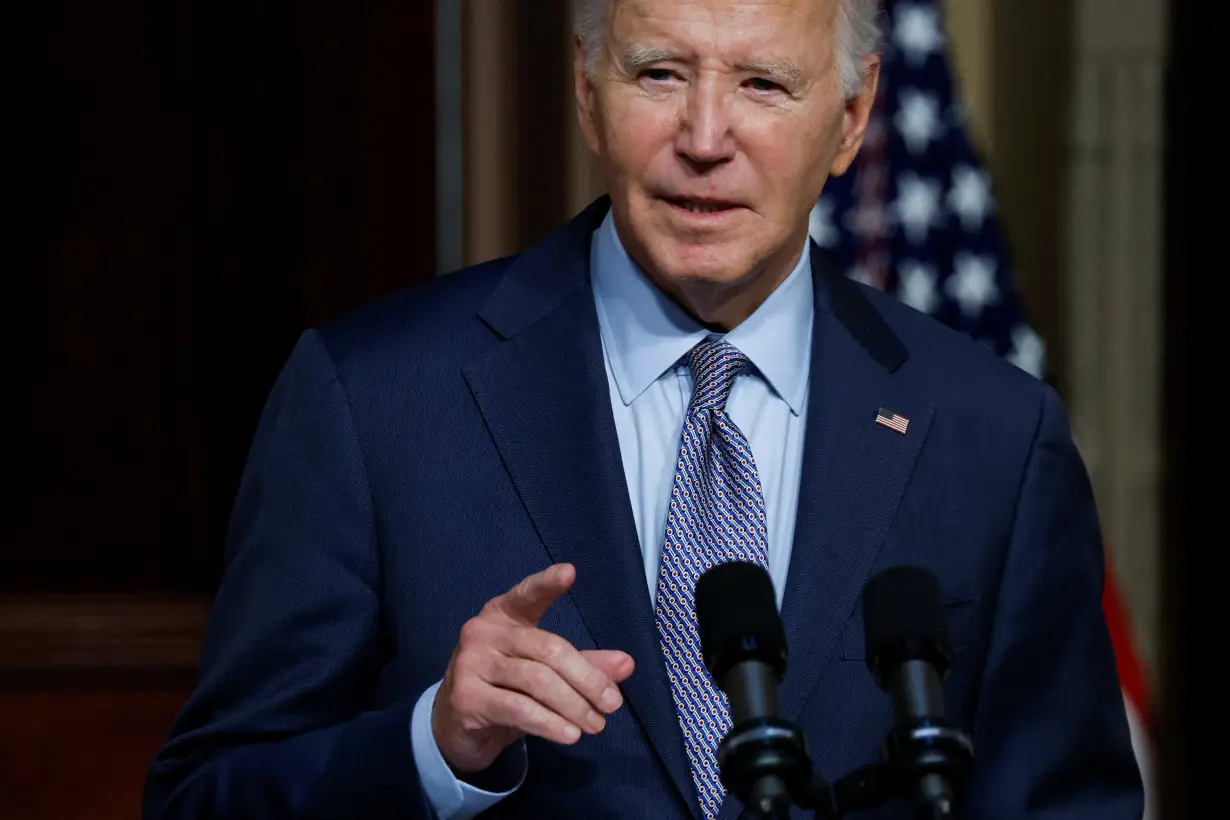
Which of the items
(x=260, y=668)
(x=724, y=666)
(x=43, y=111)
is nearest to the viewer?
(x=724, y=666)

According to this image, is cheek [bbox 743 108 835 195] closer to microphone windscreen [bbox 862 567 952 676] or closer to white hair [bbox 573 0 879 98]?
white hair [bbox 573 0 879 98]

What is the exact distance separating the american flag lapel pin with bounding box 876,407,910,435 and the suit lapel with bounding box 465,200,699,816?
0.29 meters

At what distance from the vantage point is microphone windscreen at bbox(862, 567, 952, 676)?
1.19m

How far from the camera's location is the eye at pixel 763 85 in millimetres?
1725

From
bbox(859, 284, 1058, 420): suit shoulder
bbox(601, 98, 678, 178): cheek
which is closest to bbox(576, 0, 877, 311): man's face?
bbox(601, 98, 678, 178): cheek

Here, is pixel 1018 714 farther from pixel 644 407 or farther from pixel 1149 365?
pixel 1149 365

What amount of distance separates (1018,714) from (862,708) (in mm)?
185

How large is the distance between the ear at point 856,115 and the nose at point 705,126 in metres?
0.22

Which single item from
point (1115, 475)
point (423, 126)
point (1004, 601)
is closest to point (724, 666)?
point (1004, 601)

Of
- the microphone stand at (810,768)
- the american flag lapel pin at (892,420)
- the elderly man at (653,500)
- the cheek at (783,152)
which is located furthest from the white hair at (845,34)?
the microphone stand at (810,768)

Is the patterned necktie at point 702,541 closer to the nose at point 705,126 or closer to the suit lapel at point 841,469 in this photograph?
the suit lapel at point 841,469

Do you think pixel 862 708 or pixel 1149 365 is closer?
pixel 862 708

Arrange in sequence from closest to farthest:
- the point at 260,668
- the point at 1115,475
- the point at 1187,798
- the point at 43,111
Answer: the point at 260,668
the point at 43,111
the point at 1187,798
the point at 1115,475

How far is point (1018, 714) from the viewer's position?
1762mm
